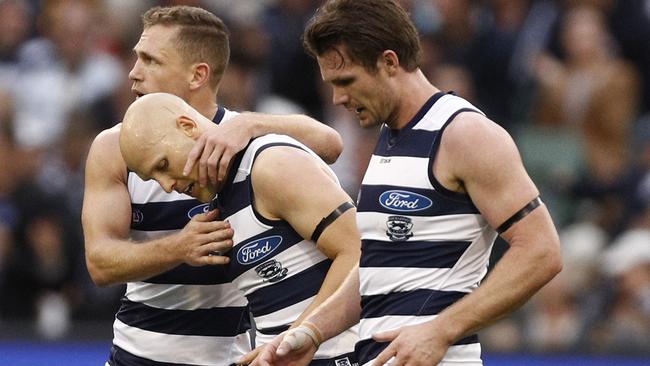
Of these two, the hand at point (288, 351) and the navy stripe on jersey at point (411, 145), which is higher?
the navy stripe on jersey at point (411, 145)

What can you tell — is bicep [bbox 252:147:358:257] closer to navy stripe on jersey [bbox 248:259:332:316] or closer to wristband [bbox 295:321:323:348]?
navy stripe on jersey [bbox 248:259:332:316]

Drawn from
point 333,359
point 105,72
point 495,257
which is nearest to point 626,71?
point 495,257

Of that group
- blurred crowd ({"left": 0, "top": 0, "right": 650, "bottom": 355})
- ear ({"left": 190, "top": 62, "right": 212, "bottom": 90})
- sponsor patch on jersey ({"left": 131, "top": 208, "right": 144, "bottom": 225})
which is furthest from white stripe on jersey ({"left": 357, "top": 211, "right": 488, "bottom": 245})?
blurred crowd ({"left": 0, "top": 0, "right": 650, "bottom": 355})

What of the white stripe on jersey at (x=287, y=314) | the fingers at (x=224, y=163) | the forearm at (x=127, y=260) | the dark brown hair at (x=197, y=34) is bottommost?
the white stripe on jersey at (x=287, y=314)

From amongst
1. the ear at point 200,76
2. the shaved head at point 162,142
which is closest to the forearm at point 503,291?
the shaved head at point 162,142

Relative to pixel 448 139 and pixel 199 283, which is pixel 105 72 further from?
pixel 448 139

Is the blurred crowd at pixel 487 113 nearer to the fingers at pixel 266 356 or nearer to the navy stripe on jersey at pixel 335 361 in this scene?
the navy stripe on jersey at pixel 335 361

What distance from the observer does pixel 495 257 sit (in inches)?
347

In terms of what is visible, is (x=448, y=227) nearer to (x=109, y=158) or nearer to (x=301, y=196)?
Result: (x=301, y=196)

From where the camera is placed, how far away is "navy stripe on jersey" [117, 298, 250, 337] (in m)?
5.43

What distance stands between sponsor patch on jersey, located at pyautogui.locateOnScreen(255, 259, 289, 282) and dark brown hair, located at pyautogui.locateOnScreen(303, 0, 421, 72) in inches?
31.5

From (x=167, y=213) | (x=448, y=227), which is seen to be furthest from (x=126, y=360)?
(x=448, y=227)

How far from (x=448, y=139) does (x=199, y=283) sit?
60.1 inches

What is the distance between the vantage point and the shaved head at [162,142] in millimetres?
4727
